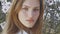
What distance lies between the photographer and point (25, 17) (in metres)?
1.28

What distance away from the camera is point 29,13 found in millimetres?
1264

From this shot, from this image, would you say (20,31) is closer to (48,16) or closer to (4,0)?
(4,0)

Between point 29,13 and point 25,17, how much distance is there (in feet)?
0.15

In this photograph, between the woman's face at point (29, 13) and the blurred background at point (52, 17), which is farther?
the blurred background at point (52, 17)

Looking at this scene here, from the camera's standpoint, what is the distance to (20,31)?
131cm

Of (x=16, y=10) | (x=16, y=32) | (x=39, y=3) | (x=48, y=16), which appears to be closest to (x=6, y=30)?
(x=16, y=32)

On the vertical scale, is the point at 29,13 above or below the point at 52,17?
above

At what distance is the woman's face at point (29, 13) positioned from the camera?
1259 mm

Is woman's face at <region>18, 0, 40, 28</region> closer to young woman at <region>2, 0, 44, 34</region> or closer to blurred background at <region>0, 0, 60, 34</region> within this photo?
young woman at <region>2, 0, 44, 34</region>

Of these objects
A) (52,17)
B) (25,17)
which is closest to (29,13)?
(25,17)

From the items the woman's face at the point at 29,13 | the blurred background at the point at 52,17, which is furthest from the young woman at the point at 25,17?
the blurred background at the point at 52,17

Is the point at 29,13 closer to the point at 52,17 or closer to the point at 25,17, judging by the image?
the point at 25,17

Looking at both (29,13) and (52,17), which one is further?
(52,17)

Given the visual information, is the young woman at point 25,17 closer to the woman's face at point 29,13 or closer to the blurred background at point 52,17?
the woman's face at point 29,13
